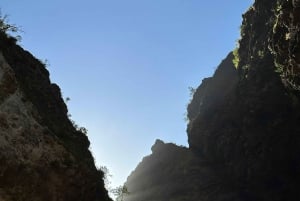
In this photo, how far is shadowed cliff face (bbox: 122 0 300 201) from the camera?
51094mm

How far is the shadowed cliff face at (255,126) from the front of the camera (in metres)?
51.1

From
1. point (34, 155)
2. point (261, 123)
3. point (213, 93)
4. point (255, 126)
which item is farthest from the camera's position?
point (213, 93)

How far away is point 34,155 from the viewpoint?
2348 centimetres

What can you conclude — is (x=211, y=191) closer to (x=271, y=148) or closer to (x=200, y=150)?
(x=200, y=150)

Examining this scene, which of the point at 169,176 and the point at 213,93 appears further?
the point at 213,93

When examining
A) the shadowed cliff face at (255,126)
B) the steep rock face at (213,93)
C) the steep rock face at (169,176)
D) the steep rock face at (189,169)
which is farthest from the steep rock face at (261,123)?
the steep rock face at (213,93)

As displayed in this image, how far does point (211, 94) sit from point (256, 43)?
27.9m

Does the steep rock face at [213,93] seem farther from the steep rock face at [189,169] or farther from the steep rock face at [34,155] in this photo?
the steep rock face at [34,155]

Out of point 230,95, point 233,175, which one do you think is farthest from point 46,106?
point 230,95

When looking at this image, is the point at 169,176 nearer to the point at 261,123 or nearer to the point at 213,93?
the point at 213,93

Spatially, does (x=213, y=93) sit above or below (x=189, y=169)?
above

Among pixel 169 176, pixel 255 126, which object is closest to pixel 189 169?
pixel 169 176

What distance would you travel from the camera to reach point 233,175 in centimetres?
7400

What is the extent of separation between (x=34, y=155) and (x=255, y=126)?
4841 cm
